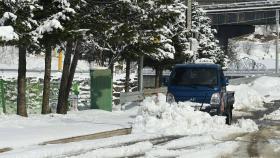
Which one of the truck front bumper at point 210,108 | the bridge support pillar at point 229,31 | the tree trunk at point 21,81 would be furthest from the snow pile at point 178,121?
the bridge support pillar at point 229,31

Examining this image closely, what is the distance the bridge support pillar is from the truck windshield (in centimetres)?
6619

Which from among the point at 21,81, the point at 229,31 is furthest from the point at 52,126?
the point at 229,31

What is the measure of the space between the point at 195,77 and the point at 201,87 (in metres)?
0.57

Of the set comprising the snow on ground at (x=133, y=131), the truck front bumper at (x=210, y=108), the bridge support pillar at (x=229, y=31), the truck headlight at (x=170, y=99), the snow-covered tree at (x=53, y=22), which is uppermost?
the bridge support pillar at (x=229, y=31)

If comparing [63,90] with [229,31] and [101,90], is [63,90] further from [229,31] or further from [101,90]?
[229,31]

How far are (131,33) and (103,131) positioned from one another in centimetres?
458

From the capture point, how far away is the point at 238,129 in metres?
16.2

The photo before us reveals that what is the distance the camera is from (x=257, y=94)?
3050 cm

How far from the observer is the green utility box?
22375mm

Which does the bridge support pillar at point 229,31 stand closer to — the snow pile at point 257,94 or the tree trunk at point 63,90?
the snow pile at point 257,94

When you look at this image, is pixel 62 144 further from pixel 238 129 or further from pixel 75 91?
pixel 75 91

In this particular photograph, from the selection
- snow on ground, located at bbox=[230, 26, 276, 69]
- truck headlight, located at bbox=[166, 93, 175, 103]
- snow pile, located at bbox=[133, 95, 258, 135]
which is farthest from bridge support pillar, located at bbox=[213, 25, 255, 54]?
snow pile, located at bbox=[133, 95, 258, 135]

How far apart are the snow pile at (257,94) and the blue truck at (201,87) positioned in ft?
30.6

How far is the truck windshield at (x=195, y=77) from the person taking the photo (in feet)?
55.7
